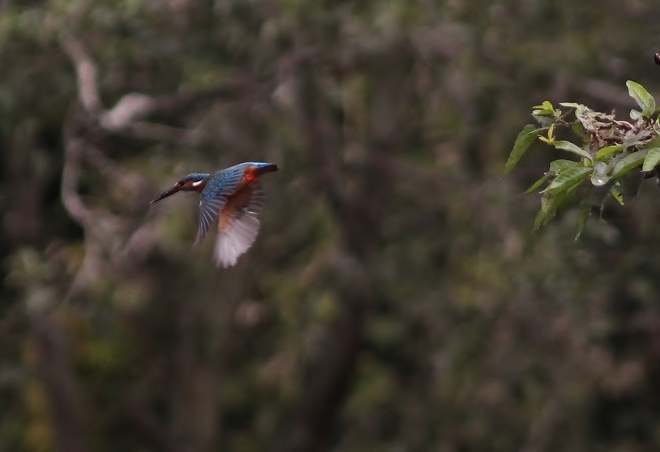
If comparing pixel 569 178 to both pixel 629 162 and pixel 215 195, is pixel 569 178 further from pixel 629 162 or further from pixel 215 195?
pixel 215 195

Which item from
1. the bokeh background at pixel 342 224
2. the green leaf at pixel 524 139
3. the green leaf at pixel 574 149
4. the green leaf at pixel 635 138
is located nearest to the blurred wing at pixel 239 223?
the green leaf at pixel 524 139

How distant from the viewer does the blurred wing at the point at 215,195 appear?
3172mm

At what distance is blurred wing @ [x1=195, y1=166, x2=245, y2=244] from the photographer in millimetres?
3172

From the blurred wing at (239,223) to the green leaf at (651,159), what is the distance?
3.90 feet

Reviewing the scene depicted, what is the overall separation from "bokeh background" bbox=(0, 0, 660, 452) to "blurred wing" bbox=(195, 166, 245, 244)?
2077mm

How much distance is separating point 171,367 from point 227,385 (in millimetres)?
463

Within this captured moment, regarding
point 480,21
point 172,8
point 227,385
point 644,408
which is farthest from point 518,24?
point 227,385

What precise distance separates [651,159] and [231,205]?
145 cm

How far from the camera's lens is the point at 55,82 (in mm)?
6699

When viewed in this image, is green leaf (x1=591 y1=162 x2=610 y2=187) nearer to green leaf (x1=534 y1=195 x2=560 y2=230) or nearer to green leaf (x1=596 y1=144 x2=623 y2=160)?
green leaf (x1=596 y1=144 x2=623 y2=160)

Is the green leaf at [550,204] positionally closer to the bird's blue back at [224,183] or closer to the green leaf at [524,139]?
the green leaf at [524,139]

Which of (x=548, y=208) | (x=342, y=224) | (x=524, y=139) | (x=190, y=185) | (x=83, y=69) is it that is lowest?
(x=342, y=224)

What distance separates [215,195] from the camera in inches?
129

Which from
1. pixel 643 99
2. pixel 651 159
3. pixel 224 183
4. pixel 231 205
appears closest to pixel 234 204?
pixel 231 205
